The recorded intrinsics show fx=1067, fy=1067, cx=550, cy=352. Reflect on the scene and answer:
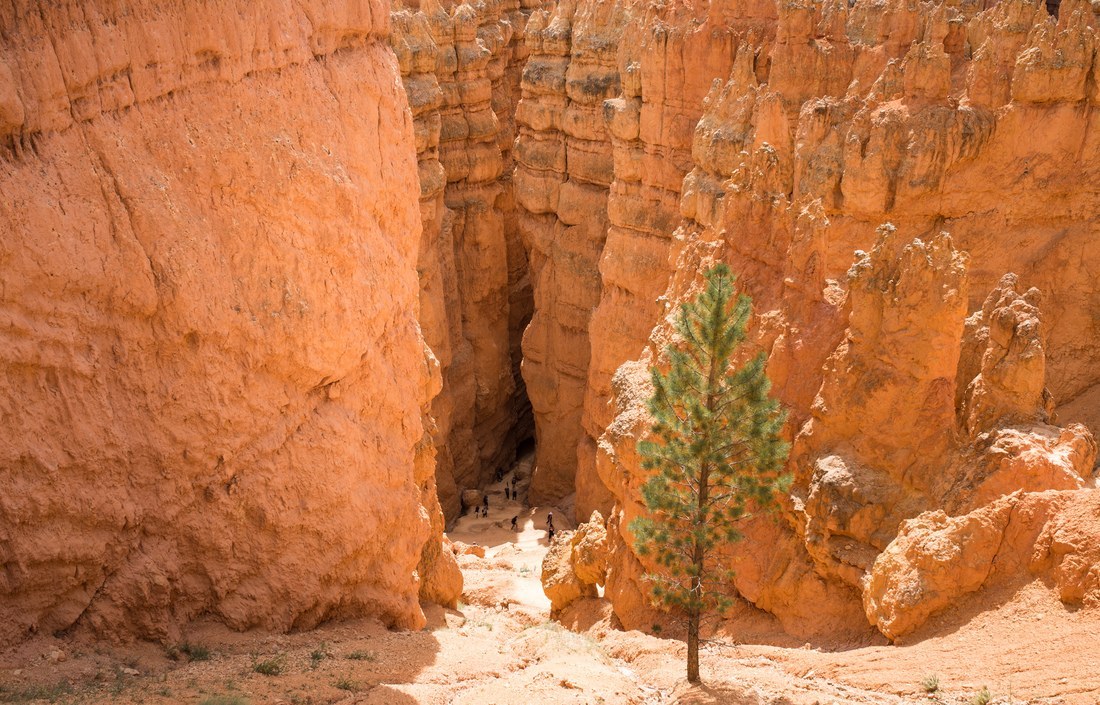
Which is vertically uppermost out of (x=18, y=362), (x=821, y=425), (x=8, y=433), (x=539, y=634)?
(x=18, y=362)

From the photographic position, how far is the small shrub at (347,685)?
372 inches

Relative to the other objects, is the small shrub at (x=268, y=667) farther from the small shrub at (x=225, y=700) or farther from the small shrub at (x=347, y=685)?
the small shrub at (x=225, y=700)

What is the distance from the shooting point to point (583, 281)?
89.8 ft

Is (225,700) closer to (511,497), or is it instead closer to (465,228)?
(511,497)

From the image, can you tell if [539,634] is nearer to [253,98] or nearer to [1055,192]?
[253,98]

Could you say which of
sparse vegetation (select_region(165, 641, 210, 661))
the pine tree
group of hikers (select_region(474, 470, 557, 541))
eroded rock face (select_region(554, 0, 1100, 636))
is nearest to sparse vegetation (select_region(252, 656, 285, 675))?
sparse vegetation (select_region(165, 641, 210, 661))

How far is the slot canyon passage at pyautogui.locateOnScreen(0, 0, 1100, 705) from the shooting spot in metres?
8.86

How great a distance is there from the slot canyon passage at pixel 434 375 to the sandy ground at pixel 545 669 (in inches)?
1.9

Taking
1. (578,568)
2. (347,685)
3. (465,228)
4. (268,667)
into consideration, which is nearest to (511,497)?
(465,228)

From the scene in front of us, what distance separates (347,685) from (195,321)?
354 centimetres

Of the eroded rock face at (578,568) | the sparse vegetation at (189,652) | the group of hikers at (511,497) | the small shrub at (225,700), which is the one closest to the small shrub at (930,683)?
the small shrub at (225,700)

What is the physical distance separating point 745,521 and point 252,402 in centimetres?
666

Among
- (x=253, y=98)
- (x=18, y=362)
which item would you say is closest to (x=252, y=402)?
(x=18, y=362)

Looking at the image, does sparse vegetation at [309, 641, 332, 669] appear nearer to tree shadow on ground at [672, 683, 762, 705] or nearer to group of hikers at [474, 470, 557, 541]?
tree shadow on ground at [672, 683, 762, 705]
